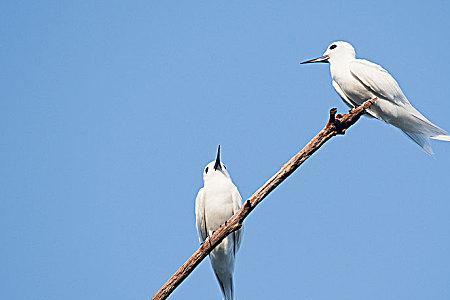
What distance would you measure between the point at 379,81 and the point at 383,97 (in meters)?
0.25

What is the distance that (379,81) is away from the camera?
9141mm

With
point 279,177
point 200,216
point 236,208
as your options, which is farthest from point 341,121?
point 200,216

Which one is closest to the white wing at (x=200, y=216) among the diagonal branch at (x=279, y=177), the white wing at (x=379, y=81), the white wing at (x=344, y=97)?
the diagonal branch at (x=279, y=177)

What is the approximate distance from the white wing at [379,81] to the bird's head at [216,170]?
3111 mm

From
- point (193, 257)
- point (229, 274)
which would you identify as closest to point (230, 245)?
point (229, 274)

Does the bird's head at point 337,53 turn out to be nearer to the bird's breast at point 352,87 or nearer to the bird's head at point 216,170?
the bird's breast at point 352,87

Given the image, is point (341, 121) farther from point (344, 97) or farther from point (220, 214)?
point (220, 214)

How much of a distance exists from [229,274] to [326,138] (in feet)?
12.3

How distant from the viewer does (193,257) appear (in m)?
7.86

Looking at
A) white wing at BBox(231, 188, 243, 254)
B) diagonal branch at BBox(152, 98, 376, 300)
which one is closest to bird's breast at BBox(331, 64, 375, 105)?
diagonal branch at BBox(152, 98, 376, 300)

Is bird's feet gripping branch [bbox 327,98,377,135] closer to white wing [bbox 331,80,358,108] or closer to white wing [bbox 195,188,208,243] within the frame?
white wing [bbox 331,80,358,108]

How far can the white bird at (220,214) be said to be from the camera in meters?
10.2

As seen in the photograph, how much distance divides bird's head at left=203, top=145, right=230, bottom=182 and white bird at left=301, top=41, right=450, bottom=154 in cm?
273

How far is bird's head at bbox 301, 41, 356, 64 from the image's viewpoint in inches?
402
